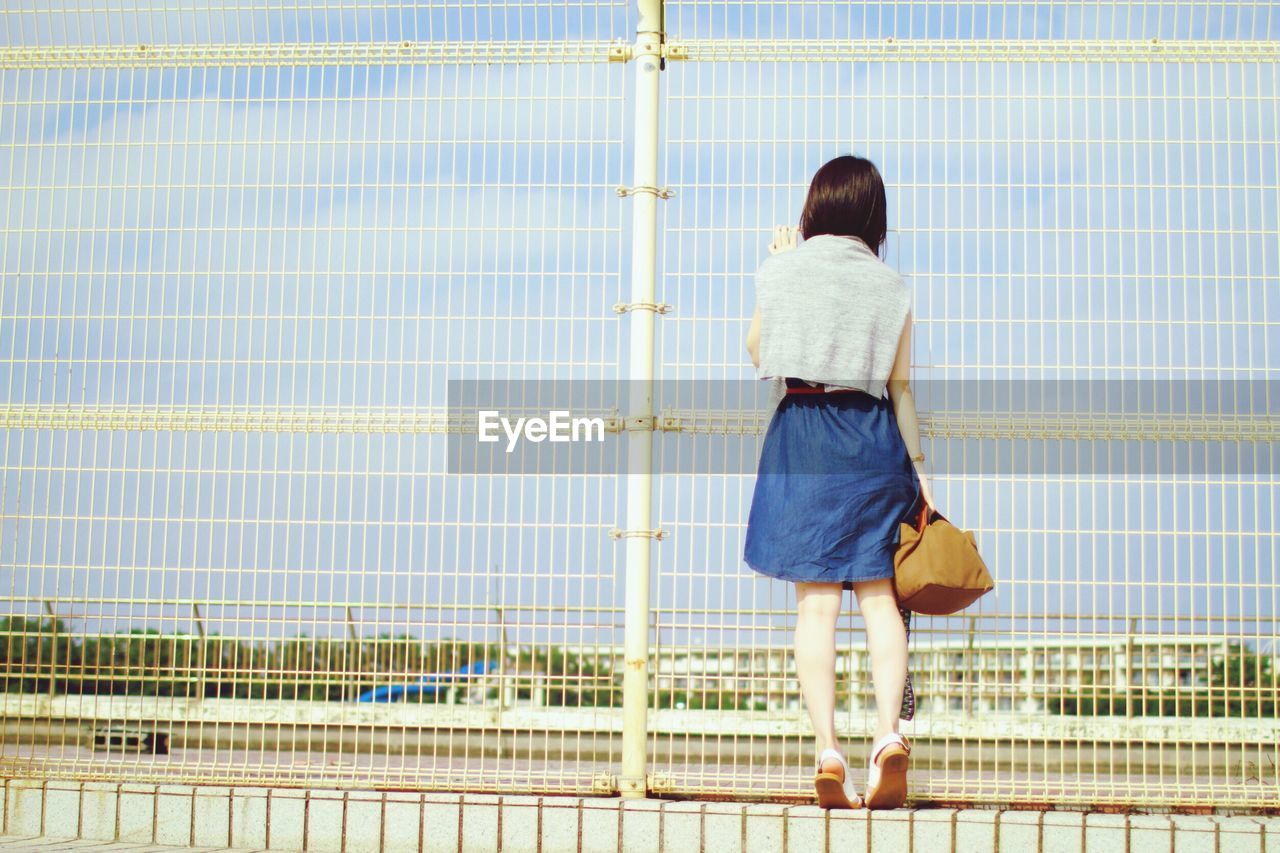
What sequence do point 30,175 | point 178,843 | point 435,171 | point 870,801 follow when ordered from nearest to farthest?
point 870,801 → point 178,843 → point 435,171 → point 30,175

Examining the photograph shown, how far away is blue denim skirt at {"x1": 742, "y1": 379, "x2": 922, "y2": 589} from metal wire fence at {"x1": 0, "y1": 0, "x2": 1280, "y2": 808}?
33 cm

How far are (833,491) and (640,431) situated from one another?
0.74 m

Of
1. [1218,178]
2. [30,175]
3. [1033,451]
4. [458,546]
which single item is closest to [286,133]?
[30,175]

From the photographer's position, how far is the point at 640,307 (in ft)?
14.5

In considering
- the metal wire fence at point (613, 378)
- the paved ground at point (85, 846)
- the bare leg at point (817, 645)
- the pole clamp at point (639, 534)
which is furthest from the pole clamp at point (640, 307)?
the paved ground at point (85, 846)

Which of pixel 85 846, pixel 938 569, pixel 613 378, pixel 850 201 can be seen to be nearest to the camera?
pixel 938 569

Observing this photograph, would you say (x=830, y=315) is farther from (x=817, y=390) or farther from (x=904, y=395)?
(x=904, y=395)

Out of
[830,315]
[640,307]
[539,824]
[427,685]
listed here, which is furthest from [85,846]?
[830,315]

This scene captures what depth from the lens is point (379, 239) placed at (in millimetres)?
4539

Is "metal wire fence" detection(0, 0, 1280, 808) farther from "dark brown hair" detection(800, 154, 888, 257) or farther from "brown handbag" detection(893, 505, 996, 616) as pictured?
"brown handbag" detection(893, 505, 996, 616)

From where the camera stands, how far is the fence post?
4316 mm

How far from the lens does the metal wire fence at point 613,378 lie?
14.1ft

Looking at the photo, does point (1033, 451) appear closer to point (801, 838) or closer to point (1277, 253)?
point (1277, 253)

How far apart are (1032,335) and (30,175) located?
3.54 metres
